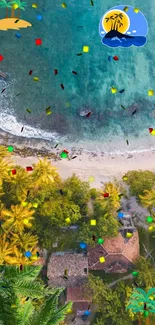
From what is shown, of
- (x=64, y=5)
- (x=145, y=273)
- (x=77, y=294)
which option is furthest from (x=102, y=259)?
(x=64, y=5)

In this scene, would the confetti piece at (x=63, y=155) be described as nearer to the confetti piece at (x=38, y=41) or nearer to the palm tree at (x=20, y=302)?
the confetti piece at (x=38, y=41)

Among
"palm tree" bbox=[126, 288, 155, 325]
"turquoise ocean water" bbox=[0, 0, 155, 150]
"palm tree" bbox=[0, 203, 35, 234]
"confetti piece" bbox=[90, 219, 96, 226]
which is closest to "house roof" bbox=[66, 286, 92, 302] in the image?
"palm tree" bbox=[126, 288, 155, 325]

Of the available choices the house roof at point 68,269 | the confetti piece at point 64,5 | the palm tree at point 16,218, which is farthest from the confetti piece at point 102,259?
the confetti piece at point 64,5

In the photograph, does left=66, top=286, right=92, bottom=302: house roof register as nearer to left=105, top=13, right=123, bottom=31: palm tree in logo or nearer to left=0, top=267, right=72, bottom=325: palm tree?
left=0, top=267, right=72, bottom=325: palm tree

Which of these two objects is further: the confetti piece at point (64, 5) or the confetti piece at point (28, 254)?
the confetti piece at point (64, 5)

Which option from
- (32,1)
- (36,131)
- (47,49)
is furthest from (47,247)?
(32,1)

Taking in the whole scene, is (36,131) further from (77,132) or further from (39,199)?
(39,199)

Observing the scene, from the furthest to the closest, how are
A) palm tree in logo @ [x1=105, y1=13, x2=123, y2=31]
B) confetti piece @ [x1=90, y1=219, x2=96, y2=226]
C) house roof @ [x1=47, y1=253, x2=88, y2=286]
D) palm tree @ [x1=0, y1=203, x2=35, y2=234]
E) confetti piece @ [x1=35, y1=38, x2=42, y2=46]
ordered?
palm tree in logo @ [x1=105, y1=13, x2=123, y2=31], confetti piece @ [x1=35, y1=38, x2=42, y2=46], house roof @ [x1=47, y1=253, x2=88, y2=286], confetti piece @ [x1=90, y1=219, x2=96, y2=226], palm tree @ [x1=0, y1=203, x2=35, y2=234]
